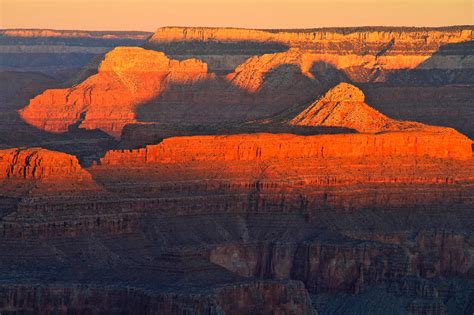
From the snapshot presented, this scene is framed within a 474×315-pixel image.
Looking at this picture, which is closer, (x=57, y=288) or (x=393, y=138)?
(x=57, y=288)

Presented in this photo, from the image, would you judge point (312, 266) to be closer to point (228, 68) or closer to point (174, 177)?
point (174, 177)

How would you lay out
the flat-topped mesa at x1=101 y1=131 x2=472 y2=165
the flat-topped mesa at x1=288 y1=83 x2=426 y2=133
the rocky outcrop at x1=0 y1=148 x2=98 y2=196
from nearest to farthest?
the rocky outcrop at x1=0 y1=148 x2=98 y2=196 < the flat-topped mesa at x1=101 y1=131 x2=472 y2=165 < the flat-topped mesa at x1=288 y1=83 x2=426 y2=133

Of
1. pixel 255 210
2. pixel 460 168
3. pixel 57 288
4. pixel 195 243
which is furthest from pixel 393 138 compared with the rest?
pixel 57 288

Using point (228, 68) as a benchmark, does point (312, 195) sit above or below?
below

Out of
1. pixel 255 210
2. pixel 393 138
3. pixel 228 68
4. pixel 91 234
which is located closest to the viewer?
pixel 91 234

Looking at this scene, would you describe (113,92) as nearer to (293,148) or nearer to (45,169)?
(293,148)

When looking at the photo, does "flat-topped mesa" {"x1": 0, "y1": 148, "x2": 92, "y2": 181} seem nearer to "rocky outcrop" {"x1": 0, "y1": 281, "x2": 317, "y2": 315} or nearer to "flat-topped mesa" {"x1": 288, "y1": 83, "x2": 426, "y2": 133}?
"rocky outcrop" {"x1": 0, "y1": 281, "x2": 317, "y2": 315}

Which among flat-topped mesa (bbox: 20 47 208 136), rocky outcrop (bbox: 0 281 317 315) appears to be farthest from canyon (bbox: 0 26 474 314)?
flat-topped mesa (bbox: 20 47 208 136)
